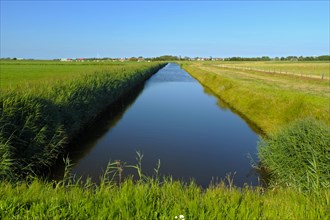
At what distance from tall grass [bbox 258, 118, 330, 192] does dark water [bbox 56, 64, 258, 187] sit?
117 cm

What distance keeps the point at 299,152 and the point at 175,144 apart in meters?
7.06

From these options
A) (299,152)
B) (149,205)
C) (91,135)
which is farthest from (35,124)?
(299,152)

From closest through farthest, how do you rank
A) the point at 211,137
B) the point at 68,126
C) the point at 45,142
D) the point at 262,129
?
the point at 45,142
the point at 68,126
the point at 211,137
the point at 262,129

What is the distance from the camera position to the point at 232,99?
91.2 feet

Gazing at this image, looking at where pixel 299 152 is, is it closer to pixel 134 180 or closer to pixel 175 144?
pixel 134 180

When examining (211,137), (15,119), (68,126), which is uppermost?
(15,119)

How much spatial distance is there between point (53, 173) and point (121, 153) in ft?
10.8

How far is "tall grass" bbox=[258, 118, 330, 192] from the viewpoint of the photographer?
308 inches

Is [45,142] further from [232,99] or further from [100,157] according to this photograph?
[232,99]

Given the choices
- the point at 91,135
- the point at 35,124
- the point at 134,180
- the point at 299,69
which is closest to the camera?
the point at 134,180

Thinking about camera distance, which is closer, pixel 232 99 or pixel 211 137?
pixel 211 137

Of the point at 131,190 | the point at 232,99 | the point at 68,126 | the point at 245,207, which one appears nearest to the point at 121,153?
the point at 68,126

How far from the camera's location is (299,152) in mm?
8422

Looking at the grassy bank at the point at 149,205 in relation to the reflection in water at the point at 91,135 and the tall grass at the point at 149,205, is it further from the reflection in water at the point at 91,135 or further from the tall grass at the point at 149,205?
the reflection in water at the point at 91,135
